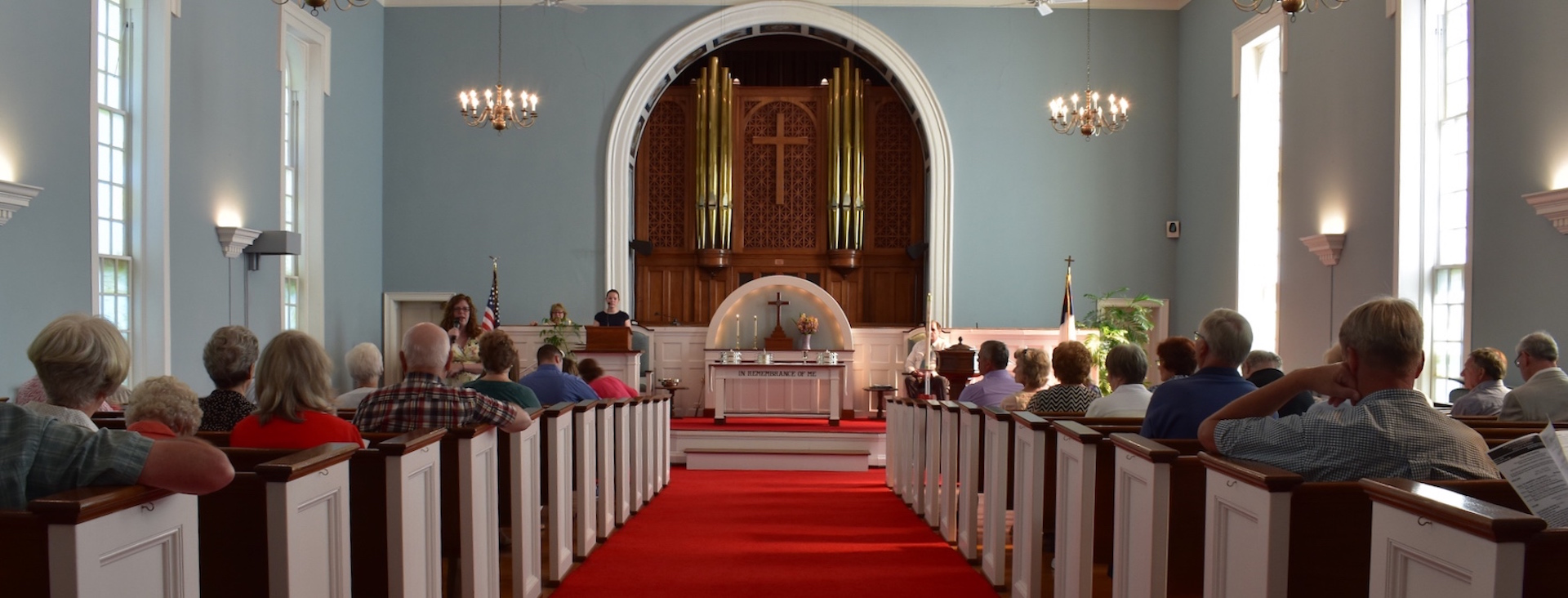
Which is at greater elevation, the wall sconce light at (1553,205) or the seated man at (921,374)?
the wall sconce light at (1553,205)

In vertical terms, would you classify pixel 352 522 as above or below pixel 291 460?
below

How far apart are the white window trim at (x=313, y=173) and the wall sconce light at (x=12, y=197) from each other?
14.1 feet

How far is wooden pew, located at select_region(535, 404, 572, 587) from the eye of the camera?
14.6ft

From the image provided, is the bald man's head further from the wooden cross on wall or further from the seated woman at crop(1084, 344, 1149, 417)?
the wooden cross on wall

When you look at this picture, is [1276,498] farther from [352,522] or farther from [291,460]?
[352,522]

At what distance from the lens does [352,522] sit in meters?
3.07

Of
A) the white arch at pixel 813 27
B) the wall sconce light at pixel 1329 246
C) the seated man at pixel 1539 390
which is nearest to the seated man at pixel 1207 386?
the seated man at pixel 1539 390

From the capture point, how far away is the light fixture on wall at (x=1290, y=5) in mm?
5104

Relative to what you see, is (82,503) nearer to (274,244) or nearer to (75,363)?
(75,363)

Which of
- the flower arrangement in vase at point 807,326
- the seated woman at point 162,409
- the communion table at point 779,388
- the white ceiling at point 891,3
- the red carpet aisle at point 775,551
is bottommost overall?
the red carpet aisle at point 775,551

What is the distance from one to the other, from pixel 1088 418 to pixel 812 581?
1.37 metres

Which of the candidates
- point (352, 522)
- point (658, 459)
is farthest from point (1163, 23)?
point (352, 522)

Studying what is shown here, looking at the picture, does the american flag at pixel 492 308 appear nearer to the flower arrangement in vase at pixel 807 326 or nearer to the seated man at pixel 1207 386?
the flower arrangement in vase at pixel 807 326

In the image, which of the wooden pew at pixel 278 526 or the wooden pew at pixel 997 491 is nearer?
the wooden pew at pixel 278 526
